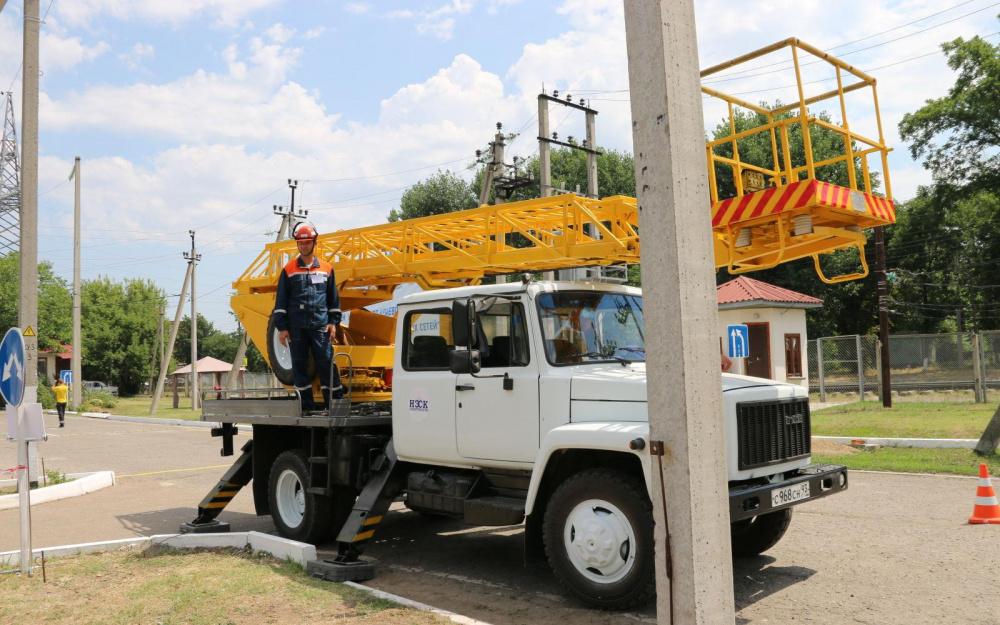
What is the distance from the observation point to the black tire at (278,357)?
330 inches

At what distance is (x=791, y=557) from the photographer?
6.78m

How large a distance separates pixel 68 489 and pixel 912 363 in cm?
2279

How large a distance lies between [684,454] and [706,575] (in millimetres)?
483

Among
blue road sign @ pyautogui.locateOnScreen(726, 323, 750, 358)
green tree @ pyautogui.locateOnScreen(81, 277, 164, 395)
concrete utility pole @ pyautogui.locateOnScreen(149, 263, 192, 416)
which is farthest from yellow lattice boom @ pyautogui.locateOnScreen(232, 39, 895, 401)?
green tree @ pyautogui.locateOnScreen(81, 277, 164, 395)

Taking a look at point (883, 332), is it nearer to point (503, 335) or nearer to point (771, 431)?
point (771, 431)

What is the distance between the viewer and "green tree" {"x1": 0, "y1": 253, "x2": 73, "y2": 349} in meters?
55.9

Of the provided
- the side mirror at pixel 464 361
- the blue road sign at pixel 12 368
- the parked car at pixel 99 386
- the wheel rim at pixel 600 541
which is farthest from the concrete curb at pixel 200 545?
the parked car at pixel 99 386

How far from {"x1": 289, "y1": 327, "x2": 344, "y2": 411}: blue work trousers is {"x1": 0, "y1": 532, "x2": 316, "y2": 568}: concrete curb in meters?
1.31

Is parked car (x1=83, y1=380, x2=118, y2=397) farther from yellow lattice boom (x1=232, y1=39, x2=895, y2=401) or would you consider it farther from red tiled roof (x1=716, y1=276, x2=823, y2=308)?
yellow lattice boom (x1=232, y1=39, x2=895, y2=401)

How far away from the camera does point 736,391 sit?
5.52m

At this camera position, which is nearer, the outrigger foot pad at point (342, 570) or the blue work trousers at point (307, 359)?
the outrigger foot pad at point (342, 570)

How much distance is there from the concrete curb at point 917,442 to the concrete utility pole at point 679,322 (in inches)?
474

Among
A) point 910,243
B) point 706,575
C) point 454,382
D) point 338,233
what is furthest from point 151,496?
point 910,243

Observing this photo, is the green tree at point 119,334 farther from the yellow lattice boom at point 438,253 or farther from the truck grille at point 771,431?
the truck grille at point 771,431
